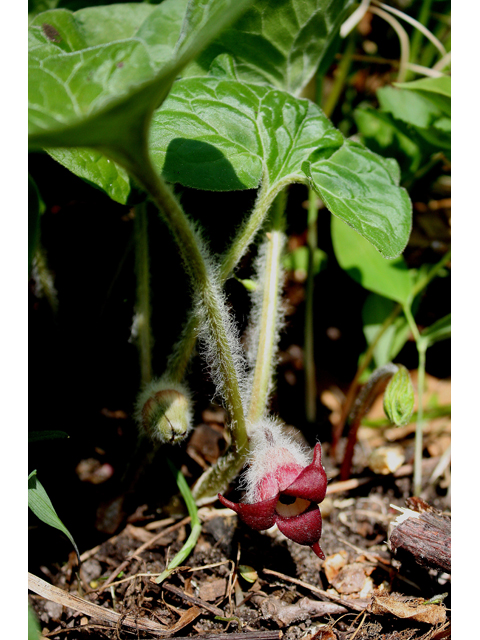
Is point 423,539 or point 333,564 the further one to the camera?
point 333,564

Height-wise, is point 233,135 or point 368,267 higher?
point 233,135

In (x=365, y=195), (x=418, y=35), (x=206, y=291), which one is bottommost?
(x=206, y=291)

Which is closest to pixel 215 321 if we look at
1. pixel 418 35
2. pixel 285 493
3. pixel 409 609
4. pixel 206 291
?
pixel 206 291

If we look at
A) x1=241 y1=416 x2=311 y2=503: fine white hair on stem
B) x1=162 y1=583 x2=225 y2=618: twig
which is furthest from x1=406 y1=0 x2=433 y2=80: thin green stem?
x1=162 y1=583 x2=225 y2=618: twig

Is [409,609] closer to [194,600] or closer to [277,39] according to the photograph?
[194,600]

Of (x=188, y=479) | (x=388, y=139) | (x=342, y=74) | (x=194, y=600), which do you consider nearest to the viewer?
(x=194, y=600)

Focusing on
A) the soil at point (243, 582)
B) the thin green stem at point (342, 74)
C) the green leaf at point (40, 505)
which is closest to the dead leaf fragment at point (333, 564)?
the soil at point (243, 582)

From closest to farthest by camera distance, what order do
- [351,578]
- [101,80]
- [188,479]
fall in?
[101,80] < [351,578] < [188,479]

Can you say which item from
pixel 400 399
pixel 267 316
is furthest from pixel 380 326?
pixel 267 316
